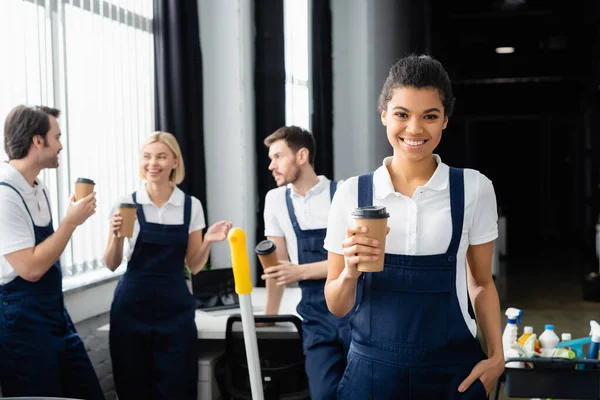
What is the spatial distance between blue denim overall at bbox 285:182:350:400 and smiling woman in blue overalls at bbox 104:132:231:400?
453 millimetres

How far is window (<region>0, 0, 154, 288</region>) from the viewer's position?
3486mm

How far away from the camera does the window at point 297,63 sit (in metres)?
6.13

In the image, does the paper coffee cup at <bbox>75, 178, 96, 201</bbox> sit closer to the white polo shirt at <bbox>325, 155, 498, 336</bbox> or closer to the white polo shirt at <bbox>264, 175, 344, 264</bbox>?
the white polo shirt at <bbox>264, 175, 344, 264</bbox>

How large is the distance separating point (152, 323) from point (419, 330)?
6.08ft

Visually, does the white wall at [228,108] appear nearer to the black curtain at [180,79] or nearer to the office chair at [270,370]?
the black curtain at [180,79]

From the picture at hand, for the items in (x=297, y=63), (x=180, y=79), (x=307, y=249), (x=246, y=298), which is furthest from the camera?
(x=297, y=63)

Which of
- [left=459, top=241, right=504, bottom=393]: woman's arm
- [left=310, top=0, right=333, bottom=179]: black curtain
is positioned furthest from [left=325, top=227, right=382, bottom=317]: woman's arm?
[left=310, top=0, right=333, bottom=179]: black curtain

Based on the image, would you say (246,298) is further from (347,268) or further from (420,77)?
(420,77)

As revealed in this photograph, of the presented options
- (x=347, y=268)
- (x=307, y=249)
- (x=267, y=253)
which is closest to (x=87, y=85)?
(x=307, y=249)

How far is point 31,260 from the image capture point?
272cm

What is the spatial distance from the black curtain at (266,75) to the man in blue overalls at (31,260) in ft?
7.47

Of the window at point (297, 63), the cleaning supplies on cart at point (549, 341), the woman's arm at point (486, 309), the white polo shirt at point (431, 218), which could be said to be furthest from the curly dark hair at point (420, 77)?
the window at point (297, 63)

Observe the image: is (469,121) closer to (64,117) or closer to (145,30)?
(145,30)

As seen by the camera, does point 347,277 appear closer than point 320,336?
Yes
